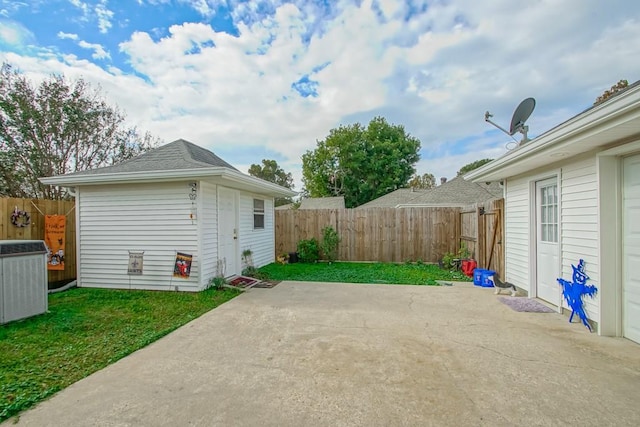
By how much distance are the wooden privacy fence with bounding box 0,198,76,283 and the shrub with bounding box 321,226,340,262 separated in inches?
246

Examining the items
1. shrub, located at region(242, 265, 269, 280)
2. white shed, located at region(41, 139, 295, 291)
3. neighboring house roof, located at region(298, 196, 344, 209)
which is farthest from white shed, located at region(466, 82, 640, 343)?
neighboring house roof, located at region(298, 196, 344, 209)

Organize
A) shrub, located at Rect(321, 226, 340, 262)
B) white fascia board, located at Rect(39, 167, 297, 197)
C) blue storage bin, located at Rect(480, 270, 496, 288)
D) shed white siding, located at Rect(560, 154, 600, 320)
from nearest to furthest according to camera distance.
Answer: shed white siding, located at Rect(560, 154, 600, 320)
white fascia board, located at Rect(39, 167, 297, 197)
blue storage bin, located at Rect(480, 270, 496, 288)
shrub, located at Rect(321, 226, 340, 262)

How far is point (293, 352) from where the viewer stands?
2984 millimetres

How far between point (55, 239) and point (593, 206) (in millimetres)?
9142

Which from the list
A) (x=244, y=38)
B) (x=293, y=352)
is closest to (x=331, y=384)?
(x=293, y=352)

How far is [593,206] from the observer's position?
3.61 m

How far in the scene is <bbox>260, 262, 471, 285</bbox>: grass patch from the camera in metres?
6.66

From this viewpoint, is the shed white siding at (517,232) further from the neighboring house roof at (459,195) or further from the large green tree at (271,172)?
the large green tree at (271,172)

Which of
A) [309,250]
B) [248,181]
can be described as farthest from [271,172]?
[248,181]

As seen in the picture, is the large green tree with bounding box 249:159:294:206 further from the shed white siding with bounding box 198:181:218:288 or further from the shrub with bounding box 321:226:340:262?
the shed white siding with bounding box 198:181:218:288

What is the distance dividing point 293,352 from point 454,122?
12.7 meters

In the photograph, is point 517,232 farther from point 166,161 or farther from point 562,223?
point 166,161

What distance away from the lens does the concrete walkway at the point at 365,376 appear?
1.96m

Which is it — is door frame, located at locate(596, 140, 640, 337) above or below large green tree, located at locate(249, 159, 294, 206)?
below
